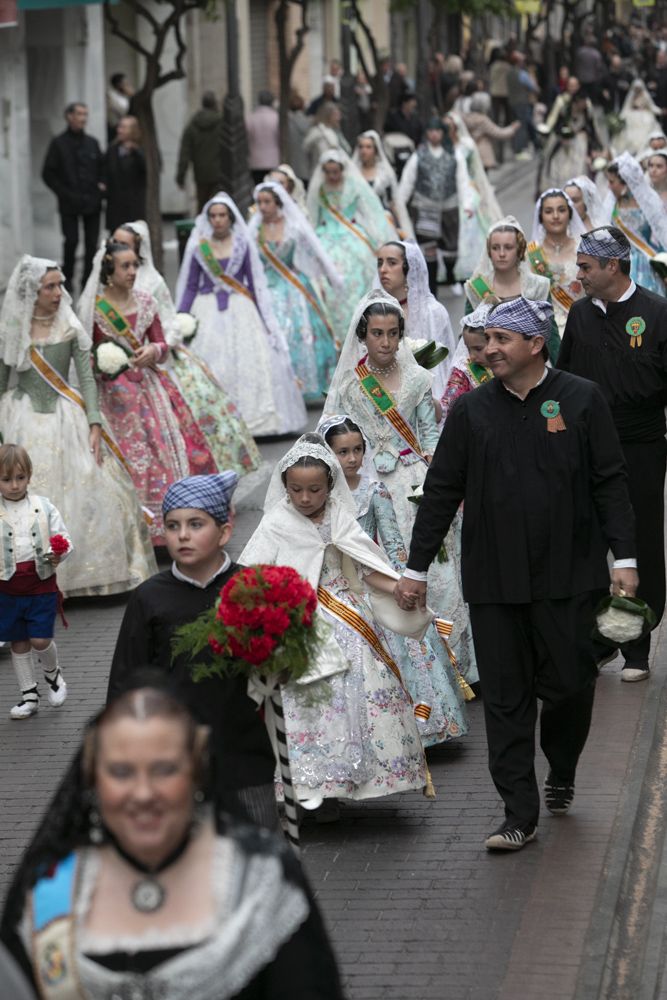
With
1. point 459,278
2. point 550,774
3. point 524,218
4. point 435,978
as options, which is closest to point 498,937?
point 435,978

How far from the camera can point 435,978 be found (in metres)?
6.16

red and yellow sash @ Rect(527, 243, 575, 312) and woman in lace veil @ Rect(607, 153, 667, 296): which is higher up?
woman in lace veil @ Rect(607, 153, 667, 296)

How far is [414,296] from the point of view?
1148cm

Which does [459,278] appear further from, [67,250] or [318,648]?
[318,648]

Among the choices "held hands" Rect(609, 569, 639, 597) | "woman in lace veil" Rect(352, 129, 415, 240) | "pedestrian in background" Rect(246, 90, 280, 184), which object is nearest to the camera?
"held hands" Rect(609, 569, 639, 597)

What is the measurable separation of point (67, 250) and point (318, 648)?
55.7 ft

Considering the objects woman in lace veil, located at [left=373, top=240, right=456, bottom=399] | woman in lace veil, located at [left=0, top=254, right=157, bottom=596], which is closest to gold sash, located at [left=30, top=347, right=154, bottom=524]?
woman in lace veil, located at [left=0, top=254, right=157, bottom=596]

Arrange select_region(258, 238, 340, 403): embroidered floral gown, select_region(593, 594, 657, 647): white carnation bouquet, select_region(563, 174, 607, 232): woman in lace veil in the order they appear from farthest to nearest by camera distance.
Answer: select_region(258, 238, 340, 403): embroidered floral gown
select_region(563, 174, 607, 232): woman in lace veil
select_region(593, 594, 657, 647): white carnation bouquet

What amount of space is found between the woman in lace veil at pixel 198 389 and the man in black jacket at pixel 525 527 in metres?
5.69

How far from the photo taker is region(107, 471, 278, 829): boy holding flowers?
5668mm

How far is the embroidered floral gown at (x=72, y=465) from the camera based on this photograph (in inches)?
438

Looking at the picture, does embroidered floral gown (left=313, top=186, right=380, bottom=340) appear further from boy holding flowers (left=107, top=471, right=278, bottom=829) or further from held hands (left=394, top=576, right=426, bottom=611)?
boy holding flowers (left=107, top=471, right=278, bottom=829)

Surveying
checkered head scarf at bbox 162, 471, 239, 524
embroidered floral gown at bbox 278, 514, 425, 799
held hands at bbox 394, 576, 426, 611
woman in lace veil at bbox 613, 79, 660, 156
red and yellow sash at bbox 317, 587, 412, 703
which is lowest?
embroidered floral gown at bbox 278, 514, 425, 799

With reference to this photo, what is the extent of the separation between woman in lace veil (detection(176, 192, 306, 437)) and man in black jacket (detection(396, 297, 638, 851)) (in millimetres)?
8322
